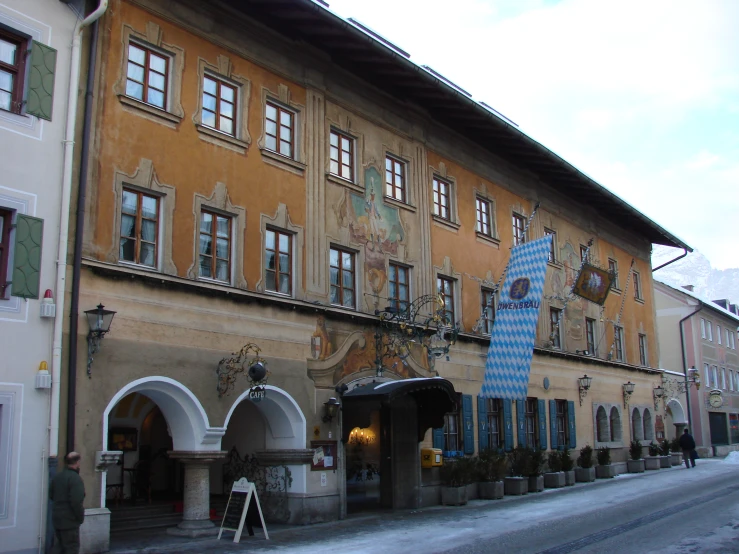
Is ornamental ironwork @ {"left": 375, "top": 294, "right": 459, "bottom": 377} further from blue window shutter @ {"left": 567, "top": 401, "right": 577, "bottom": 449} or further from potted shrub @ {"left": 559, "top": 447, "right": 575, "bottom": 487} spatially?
blue window shutter @ {"left": 567, "top": 401, "right": 577, "bottom": 449}

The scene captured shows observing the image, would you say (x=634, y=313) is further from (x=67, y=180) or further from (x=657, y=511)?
(x=67, y=180)

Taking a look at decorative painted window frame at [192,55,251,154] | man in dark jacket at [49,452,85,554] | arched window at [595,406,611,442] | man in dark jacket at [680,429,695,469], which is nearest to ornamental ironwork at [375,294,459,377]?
decorative painted window frame at [192,55,251,154]

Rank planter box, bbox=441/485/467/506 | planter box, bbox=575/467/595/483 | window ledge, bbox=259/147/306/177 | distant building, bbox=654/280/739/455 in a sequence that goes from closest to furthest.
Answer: window ledge, bbox=259/147/306/177 < planter box, bbox=441/485/467/506 < planter box, bbox=575/467/595/483 < distant building, bbox=654/280/739/455

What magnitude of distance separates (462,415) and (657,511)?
578 centimetres

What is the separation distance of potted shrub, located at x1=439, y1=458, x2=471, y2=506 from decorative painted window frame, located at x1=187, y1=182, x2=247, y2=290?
784 centimetres

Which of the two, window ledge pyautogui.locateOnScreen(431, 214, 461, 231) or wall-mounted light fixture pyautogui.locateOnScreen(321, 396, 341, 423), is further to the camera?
window ledge pyautogui.locateOnScreen(431, 214, 461, 231)

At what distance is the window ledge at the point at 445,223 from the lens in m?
21.5

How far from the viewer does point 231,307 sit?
49.6ft

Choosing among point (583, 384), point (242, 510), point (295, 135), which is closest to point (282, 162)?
point (295, 135)

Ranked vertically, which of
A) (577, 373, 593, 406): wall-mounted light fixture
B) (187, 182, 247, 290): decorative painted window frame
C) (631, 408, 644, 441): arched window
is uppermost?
(187, 182, 247, 290): decorative painted window frame

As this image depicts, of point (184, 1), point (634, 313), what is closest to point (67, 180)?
point (184, 1)

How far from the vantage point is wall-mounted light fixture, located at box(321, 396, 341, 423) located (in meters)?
16.8

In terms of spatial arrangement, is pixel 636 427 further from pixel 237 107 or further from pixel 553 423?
pixel 237 107

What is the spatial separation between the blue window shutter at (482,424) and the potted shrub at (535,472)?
Answer: 54.0 inches
